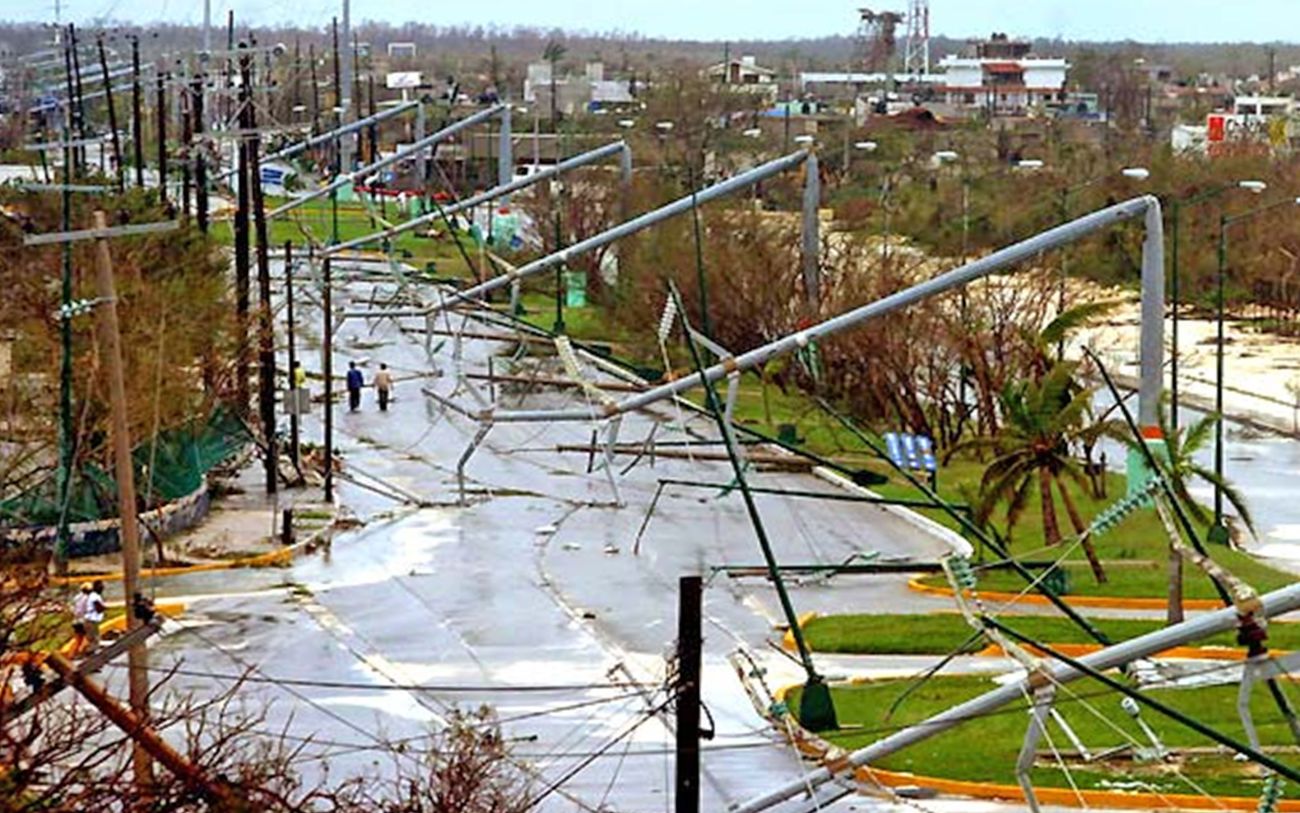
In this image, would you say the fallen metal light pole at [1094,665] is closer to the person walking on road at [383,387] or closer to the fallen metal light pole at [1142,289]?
the fallen metal light pole at [1142,289]

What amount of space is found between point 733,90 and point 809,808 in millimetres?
131956

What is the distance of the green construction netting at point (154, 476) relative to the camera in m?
37.2

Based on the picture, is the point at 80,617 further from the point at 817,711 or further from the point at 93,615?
the point at 817,711

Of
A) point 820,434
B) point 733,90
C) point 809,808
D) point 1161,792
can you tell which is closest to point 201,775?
point 809,808

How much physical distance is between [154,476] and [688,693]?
77.1 feet

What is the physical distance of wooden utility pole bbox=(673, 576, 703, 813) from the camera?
1808 centimetres

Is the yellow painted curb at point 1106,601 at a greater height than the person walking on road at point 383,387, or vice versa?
the yellow painted curb at point 1106,601

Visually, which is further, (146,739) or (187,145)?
(187,145)

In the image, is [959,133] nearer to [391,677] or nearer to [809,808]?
[391,677]

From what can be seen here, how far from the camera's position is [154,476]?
40.3 m

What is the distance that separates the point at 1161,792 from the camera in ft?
80.8

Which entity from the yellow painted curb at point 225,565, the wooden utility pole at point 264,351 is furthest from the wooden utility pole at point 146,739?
the wooden utility pole at point 264,351

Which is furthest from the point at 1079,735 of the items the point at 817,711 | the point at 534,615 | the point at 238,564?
the point at 238,564

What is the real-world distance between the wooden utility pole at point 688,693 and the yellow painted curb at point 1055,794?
442 centimetres
